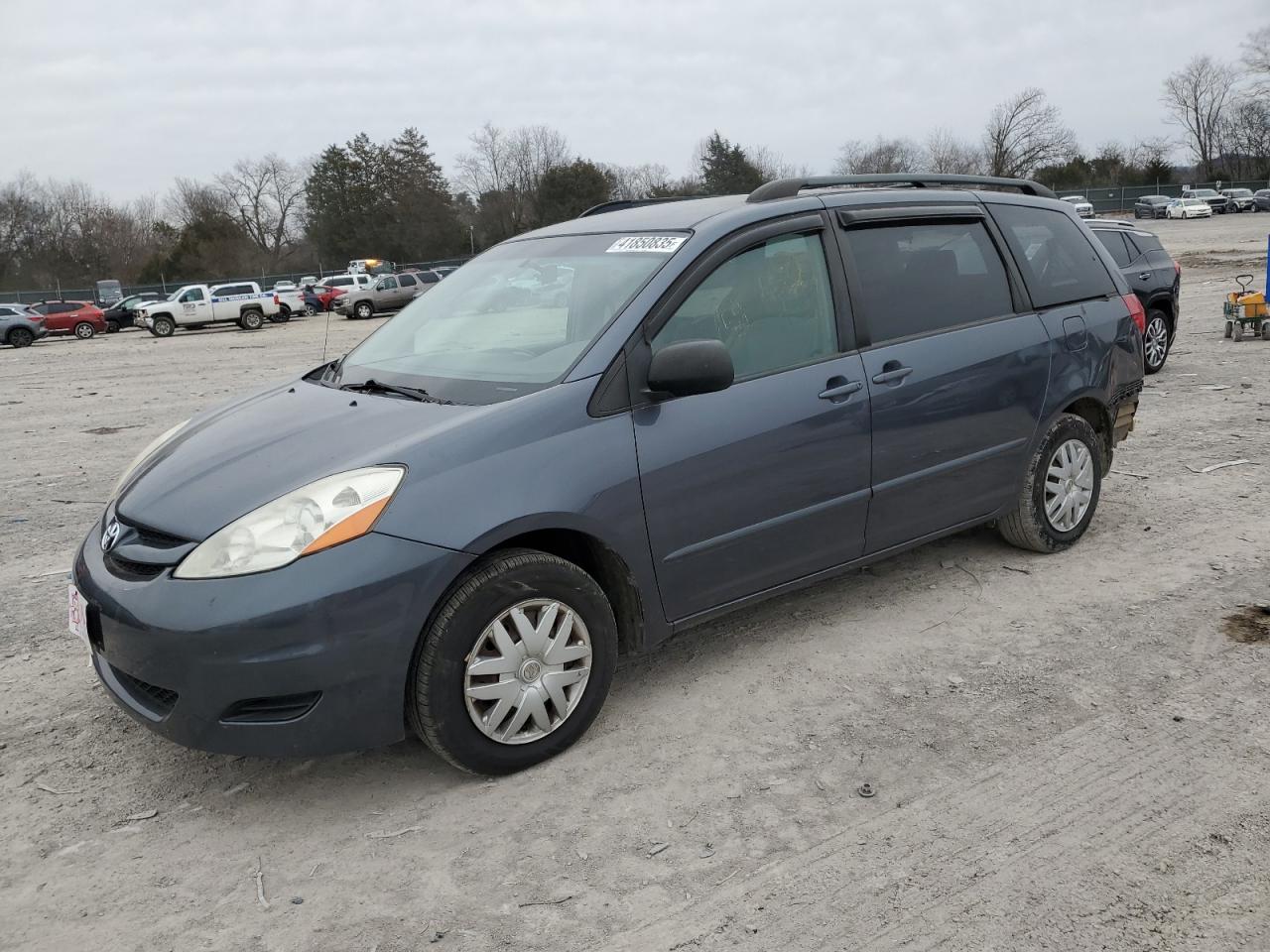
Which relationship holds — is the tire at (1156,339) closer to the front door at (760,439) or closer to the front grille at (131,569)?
the front door at (760,439)

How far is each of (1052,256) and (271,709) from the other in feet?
13.9

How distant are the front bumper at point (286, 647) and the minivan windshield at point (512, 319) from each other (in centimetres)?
82

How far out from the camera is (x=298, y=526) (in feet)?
9.75

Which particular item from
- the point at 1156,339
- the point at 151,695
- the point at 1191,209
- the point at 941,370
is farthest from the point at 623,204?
the point at 1191,209

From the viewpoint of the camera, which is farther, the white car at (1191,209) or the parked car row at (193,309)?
the white car at (1191,209)

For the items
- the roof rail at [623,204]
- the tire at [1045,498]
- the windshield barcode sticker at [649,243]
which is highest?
the roof rail at [623,204]

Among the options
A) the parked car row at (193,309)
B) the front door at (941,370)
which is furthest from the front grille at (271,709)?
the parked car row at (193,309)

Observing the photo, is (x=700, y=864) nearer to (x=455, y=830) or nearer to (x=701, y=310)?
(x=455, y=830)

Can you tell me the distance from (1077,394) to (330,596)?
149 inches

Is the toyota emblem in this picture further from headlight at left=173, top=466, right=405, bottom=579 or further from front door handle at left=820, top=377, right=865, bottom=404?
front door handle at left=820, top=377, right=865, bottom=404

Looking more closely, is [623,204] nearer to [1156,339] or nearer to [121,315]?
[1156,339]

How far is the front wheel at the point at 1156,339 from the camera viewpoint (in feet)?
34.8

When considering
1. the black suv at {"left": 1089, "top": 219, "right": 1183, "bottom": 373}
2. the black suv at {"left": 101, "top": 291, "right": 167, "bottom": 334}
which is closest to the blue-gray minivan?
the black suv at {"left": 1089, "top": 219, "right": 1183, "bottom": 373}

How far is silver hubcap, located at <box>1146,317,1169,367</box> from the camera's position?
34.8ft
